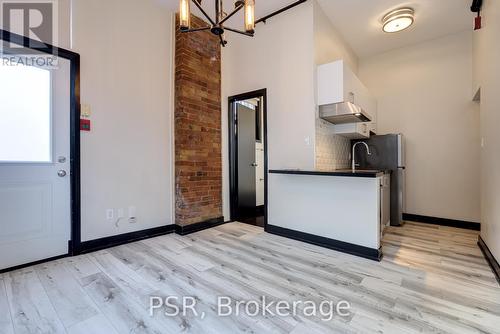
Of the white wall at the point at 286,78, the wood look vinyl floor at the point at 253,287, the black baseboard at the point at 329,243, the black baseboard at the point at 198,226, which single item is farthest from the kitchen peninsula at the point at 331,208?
the black baseboard at the point at 198,226

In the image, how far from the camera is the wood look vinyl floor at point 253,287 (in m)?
1.48

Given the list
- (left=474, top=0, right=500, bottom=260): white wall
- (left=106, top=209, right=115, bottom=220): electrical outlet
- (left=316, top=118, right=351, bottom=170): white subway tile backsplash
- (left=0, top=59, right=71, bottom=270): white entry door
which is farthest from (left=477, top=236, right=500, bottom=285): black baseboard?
(left=0, top=59, right=71, bottom=270): white entry door

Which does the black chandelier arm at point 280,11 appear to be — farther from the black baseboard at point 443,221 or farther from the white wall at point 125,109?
the black baseboard at point 443,221

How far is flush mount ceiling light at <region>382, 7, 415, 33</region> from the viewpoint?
323 cm

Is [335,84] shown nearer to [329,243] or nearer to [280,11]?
[280,11]

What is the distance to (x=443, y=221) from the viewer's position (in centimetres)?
389

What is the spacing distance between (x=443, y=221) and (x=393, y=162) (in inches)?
51.5

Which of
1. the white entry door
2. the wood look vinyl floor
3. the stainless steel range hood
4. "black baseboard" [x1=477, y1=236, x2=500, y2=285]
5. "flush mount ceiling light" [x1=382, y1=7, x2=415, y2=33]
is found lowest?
the wood look vinyl floor

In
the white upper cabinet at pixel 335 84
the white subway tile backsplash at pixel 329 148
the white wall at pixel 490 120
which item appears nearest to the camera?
the white wall at pixel 490 120

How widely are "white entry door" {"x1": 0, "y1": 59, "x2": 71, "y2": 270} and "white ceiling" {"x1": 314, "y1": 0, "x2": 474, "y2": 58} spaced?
3.41m

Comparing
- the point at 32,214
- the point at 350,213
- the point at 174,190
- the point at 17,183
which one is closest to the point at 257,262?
the point at 350,213

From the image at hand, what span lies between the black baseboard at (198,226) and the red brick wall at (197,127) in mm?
58

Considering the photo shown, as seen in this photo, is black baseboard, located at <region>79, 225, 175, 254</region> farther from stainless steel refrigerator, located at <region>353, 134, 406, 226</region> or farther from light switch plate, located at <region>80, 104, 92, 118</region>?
stainless steel refrigerator, located at <region>353, 134, 406, 226</region>

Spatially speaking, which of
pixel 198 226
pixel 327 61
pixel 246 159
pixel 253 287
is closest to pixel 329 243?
pixel 253 287
